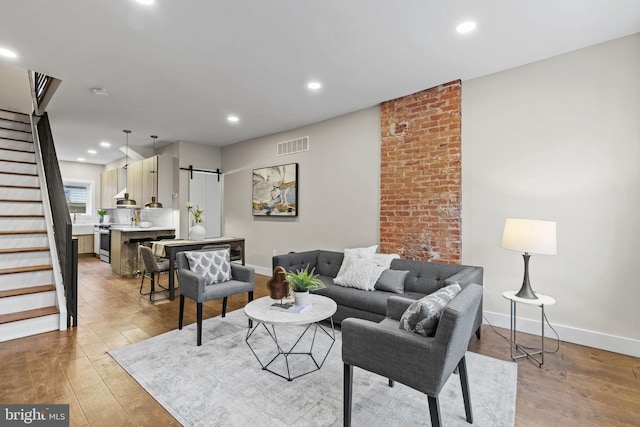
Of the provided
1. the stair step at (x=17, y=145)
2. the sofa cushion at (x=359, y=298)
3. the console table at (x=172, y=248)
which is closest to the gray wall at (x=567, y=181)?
the sofa cushion at (x=359, y=298)

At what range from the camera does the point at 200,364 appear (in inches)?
101

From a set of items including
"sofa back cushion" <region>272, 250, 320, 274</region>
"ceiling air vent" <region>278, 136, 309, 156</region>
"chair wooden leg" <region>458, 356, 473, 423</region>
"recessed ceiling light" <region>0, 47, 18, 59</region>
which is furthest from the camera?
"ceiling air vent" <region>278, 136, 309, 156</region>

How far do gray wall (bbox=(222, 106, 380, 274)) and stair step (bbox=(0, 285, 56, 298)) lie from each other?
335 cm

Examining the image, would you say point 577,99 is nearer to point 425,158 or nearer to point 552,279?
point 425,158

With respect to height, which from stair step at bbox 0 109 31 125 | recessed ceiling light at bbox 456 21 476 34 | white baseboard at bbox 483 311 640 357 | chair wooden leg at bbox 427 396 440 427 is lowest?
white baseboard at bbox 483 311 640 357

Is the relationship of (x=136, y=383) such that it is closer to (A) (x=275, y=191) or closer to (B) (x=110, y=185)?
(A) (x=275, y=191)

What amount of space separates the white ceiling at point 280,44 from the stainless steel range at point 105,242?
3945 mm

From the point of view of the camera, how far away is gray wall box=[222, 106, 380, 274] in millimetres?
4535

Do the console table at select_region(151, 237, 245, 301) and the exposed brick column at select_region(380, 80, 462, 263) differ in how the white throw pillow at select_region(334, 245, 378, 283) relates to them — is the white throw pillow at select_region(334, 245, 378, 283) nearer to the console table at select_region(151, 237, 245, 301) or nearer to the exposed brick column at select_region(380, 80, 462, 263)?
the exposed brick column at select_region(380, 80, 462, 263)

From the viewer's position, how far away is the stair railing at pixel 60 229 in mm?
3316

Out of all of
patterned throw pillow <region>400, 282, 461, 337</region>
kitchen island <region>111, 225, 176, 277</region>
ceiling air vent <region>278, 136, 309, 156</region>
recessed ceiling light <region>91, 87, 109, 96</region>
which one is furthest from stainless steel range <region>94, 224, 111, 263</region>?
patterned throw pillow <region>400, 282, 461, 337</region>

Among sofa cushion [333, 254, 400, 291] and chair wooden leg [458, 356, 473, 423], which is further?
sofa cushion [333, 254, 400, 291]

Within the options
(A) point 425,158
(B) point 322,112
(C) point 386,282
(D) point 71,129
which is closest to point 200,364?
(C) point 386,282

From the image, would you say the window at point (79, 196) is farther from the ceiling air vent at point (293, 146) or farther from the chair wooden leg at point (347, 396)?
the chair wooden leg at point (347, 396)
